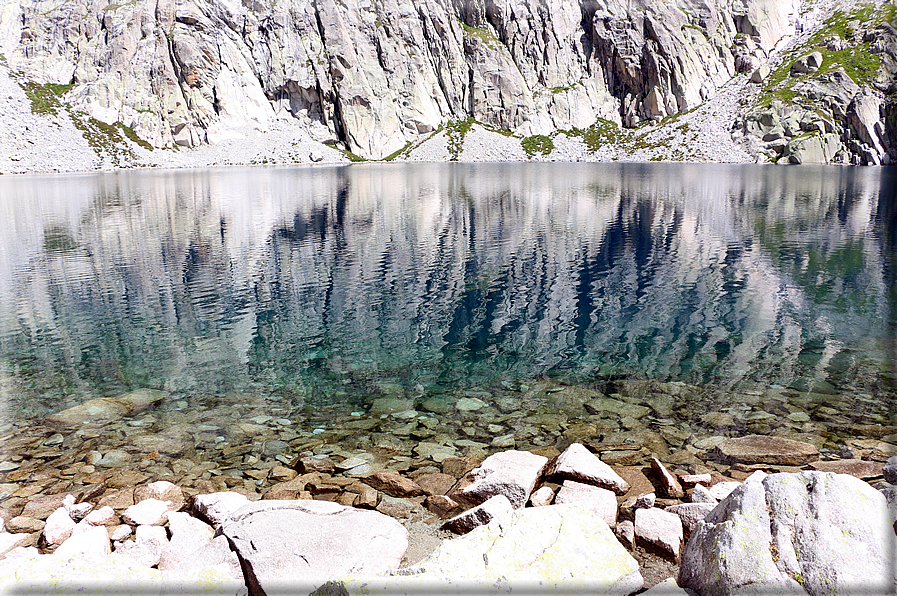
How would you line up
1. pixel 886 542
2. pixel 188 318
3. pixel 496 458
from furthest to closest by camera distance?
1. pixel 188 318
2. pixel 496 458
3. pixel 886 542

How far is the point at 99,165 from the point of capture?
580 feet

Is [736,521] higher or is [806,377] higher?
[736,521]

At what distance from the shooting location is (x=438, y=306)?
25484 millimetres

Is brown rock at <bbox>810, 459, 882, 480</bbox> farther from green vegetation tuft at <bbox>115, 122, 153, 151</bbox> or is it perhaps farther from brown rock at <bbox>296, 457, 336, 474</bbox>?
green vegetation tuft at <bbox>115, 122, 153, 151</bbox>

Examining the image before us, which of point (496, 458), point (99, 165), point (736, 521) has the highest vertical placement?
point (99, 165)

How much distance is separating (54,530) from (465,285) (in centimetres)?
2153

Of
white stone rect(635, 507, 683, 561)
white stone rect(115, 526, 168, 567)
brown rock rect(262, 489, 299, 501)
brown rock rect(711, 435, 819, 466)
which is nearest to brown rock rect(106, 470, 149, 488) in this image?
white stone rect(115, 526, 168, 567)

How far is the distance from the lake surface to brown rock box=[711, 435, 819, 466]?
3.23 ft

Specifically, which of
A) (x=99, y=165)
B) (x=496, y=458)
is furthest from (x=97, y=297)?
(x=99, y=165)

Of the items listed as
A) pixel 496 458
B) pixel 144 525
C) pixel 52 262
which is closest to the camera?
pixel 144 525

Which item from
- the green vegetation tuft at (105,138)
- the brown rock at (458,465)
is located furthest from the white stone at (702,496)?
the green vegetation tuft at (105,138)

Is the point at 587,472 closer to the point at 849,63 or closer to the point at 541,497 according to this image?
the point at 541,497

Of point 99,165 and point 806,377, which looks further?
point 99,165

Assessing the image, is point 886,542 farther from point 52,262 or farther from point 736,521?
point 52,262
